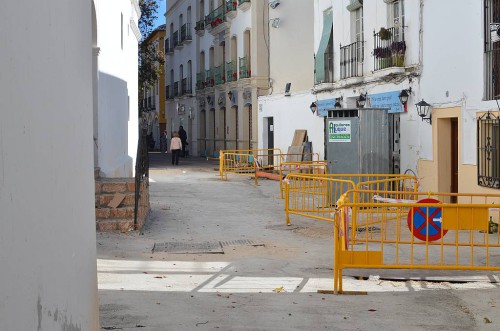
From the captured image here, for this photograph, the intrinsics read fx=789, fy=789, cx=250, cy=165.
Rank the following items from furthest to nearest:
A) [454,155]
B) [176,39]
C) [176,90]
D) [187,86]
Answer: [176,90]
[176,39]
[187,86]
[454,155]

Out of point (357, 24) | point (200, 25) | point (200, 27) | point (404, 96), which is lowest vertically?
point (404, 96)

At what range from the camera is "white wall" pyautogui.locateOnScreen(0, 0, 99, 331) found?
2.74 meters

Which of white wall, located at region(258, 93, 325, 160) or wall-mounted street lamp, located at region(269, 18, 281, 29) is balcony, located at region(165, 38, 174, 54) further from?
white wall, located at region(258, 93, 325, 160)

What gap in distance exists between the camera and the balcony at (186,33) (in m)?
44.9

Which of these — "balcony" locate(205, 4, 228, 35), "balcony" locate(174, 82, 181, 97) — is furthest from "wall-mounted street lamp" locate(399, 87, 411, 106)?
"balcony" locate(174, 82, 181, 97)

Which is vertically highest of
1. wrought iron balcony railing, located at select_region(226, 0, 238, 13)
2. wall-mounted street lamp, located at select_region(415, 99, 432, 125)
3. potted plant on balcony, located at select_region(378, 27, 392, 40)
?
wrought iron balcony railing, located at select_region(226, 0, 238, 13)

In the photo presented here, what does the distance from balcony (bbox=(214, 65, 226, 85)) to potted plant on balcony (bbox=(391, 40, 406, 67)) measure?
2052cm

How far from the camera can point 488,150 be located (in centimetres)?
1355

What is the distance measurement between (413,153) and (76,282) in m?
14.1

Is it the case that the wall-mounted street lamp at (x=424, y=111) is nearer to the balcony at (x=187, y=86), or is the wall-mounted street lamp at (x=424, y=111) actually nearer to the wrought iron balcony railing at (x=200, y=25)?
the wrought iron balcony railing at (x=200, y=25)

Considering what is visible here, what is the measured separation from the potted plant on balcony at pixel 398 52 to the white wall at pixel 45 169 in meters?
13.6

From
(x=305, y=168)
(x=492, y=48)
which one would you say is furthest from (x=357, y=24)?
(x=492, y=48)

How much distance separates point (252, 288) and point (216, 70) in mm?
31435

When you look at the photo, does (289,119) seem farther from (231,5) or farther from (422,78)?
(422,78)
